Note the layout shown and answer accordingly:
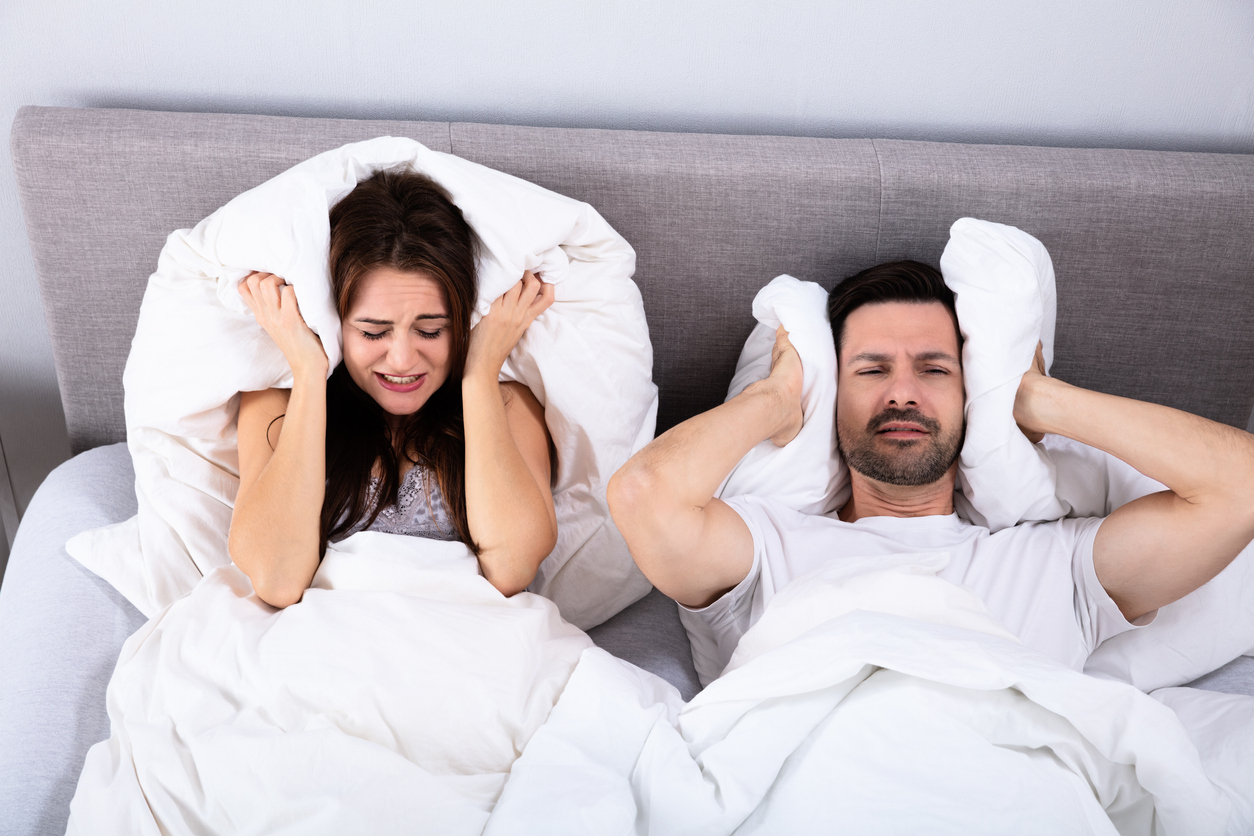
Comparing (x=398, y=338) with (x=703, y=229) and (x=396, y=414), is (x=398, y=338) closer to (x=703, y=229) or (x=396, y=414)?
(x=396, y=414)

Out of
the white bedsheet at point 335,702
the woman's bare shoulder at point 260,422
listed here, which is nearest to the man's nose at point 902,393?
the white bedsheet at point 335,702

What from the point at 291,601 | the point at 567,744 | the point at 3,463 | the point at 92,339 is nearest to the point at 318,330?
the point at 291,601

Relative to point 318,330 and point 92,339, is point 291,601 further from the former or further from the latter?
point 92,339

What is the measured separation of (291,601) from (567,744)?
450mm

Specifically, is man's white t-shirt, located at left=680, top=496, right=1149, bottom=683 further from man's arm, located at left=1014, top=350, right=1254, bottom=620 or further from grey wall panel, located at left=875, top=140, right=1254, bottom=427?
grey wall panel, located at left=875, top=140, right=1254, bottom=427

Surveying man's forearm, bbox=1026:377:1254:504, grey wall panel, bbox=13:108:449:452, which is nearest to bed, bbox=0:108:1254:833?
grey wall panel, bbox=13:108:449:452

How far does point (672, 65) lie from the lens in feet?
4.87

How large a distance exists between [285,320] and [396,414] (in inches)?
8.8

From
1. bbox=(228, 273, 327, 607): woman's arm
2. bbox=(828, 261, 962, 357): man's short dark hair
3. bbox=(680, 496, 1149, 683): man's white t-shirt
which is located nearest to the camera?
bbox=(228, 273, 327, 607): woman's arm

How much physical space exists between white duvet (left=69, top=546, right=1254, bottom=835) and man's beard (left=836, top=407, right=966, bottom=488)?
10.2 inches

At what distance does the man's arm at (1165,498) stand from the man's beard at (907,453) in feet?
0.51

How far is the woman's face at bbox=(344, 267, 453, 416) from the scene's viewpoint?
1.21 meters

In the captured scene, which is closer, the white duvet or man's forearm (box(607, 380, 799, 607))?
the white duvet

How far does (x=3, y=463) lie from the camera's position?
68.7 inches
